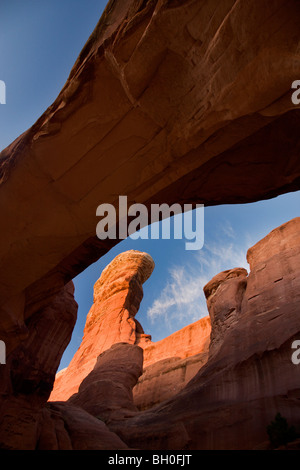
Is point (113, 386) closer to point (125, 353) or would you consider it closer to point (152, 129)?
point (125, 353)

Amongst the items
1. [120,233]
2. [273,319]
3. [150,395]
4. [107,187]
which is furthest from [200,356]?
[107,187]

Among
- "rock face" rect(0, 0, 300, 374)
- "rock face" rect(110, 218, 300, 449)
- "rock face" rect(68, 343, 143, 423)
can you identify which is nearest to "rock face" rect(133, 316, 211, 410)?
"rock face" rect(68, 343, 143, 423)

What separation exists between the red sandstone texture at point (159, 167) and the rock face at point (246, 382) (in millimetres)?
46

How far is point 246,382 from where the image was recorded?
9633 mm

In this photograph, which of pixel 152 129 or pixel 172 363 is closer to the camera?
pixel 152 129

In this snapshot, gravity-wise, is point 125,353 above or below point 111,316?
below

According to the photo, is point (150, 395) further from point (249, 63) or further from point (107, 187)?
point (249, 63)

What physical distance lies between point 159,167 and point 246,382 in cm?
722

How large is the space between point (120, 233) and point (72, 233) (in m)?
1.27

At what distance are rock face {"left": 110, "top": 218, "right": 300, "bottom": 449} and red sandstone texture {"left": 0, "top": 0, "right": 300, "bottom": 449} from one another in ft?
0.15

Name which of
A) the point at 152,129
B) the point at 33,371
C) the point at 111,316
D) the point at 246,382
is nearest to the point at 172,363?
the point at 111,316

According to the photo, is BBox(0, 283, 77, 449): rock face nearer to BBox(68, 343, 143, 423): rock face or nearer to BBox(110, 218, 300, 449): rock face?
BBox(110, 218, 300, 449): rock face

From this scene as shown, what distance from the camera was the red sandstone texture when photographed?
4504 mm

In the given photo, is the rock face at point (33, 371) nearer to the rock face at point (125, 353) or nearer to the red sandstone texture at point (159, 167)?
the red sandstone texture at point (159, 167)
